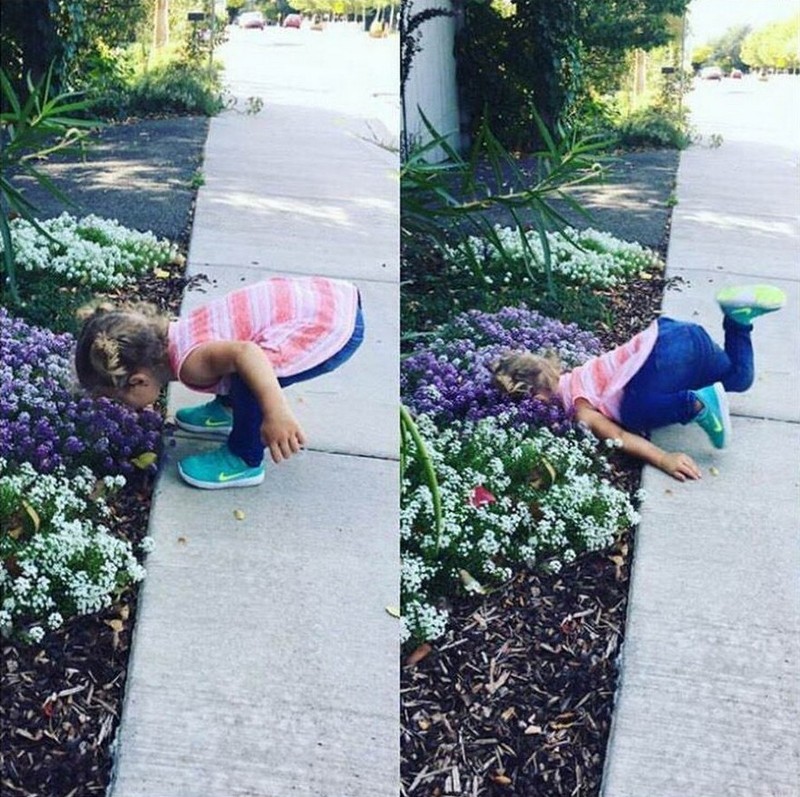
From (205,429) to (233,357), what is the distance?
15cm

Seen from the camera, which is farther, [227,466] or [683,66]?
[683,66]

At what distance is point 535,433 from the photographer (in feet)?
5.27

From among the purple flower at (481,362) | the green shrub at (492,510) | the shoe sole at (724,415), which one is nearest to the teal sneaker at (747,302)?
the shoe sole at (724,415)

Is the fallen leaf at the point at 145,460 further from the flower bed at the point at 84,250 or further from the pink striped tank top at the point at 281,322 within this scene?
the flower bed at the point at 84,250

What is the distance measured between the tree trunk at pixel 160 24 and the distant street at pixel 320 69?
0.27 feet

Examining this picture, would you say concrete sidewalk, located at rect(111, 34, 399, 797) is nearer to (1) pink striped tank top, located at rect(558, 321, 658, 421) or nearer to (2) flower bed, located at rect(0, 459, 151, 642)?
(2) flower bed, located at rect(0, 459, 151, 642)

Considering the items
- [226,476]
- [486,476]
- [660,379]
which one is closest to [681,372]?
[660,379]

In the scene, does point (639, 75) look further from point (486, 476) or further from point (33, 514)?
point (33, 514)

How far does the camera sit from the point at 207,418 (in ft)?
5.11

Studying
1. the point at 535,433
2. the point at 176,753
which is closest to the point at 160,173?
the point at 535,433

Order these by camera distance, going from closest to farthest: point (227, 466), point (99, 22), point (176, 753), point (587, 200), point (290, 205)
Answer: point (176, 753) < point (99, 22) < point (227, 466) < point (290, 205) < point (587, 200)

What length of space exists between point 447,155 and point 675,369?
Answer: 0.49 meters

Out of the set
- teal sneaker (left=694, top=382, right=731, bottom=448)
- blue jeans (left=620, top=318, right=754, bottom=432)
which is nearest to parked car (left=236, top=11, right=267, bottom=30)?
blue jeans (left=620, top=318, right=754, bottom=432)

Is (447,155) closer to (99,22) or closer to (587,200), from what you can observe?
(587,200)
